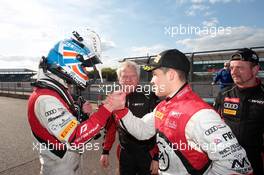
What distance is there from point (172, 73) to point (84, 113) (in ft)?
3.39

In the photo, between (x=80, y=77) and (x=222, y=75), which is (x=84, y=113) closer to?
(x=80, y=77)

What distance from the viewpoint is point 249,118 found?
3098 millimetres

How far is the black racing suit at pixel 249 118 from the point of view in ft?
9.82

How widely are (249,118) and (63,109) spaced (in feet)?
7.81

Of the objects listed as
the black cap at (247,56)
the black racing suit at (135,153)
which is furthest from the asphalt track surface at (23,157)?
the black cap at (247,56)

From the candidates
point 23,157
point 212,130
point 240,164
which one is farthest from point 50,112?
point 23,157

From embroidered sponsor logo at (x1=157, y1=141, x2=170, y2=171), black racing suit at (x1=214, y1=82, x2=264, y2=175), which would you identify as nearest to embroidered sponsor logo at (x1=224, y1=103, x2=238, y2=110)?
black racing suit at (x1=214, y1=82, x2=264, y2=175)

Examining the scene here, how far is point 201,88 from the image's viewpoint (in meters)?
9.38

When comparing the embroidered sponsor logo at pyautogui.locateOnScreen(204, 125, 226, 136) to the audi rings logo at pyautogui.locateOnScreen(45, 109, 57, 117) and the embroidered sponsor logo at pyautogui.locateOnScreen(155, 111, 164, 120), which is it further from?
the audi rings logo at pyautogui.locateOnScreen(45, 109, 57, 117)

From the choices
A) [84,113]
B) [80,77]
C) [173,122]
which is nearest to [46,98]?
[80,77]

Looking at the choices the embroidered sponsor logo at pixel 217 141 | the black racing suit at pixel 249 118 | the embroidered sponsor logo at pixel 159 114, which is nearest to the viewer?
the embroidered sponsor logo at pixel 217 141

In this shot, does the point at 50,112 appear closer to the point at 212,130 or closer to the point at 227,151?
the point at 212,130

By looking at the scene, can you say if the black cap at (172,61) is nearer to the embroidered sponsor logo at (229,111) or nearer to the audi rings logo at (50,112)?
the audi rings logo at (50,112)

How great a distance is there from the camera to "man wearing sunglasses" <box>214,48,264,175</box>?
3006mm
